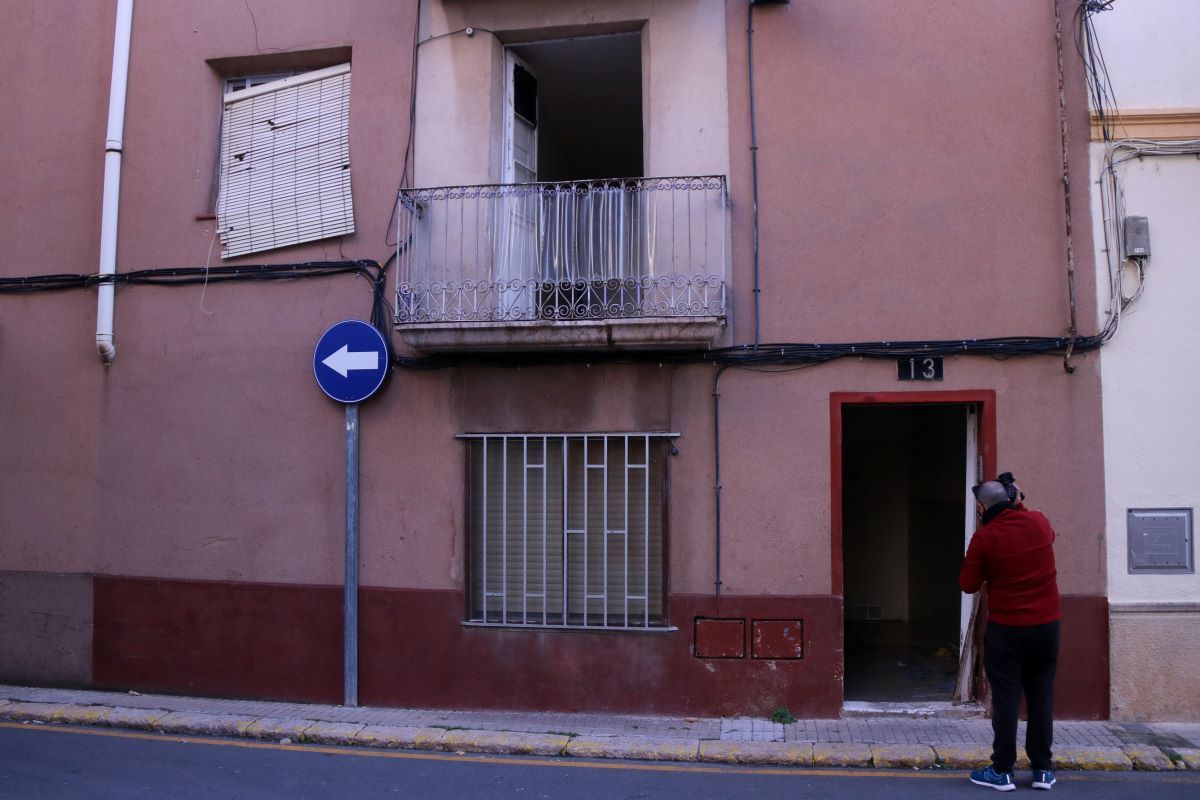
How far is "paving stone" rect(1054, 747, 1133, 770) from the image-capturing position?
6348mm

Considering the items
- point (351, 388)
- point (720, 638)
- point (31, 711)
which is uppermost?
point (351, 388)

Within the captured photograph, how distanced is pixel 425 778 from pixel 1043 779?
3.83 m

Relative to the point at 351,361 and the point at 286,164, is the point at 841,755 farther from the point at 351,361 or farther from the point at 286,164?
the point at 286,164

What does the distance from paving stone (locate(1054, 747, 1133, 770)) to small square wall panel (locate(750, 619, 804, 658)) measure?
6.15 feet

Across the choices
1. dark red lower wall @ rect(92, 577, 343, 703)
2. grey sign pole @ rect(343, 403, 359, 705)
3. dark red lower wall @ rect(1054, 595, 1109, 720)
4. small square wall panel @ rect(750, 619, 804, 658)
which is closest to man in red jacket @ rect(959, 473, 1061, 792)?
dark red lower wall @ rect(1054, 595, 1109, 720)

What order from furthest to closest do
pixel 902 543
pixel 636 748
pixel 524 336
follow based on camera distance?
1. pixel 902 543
2. pixel 524 336
3. pixel 636 748

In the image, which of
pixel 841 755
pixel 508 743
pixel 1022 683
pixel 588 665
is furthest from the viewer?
pixel 588 665

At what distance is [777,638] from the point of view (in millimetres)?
7547

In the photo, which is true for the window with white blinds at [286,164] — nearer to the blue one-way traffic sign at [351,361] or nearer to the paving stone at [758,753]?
the blue one-way traffic sign at [351,361]

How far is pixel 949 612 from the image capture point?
1002cm

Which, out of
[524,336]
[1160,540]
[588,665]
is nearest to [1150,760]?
[1160,540]

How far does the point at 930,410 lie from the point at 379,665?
5978 millimetres

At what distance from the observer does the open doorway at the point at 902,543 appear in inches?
362

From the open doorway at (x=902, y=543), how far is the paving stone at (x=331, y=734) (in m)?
4.15
